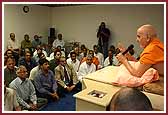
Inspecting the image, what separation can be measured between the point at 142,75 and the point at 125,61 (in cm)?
9

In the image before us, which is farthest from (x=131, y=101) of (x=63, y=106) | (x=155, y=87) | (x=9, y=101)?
Result: (x=63, y=106)

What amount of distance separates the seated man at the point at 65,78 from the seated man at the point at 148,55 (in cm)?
98

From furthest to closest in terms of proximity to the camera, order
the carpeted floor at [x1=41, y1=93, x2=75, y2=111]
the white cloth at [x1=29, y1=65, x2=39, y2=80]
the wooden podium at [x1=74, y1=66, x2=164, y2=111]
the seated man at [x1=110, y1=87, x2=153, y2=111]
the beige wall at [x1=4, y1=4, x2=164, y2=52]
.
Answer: the beige wall at [x1=4, y1=4, x2=164, y2=52] → the white cloth at [x1=29, y1=65, x2=39, y2=80] → the carpeted floor at [x1=41, y1=93, x2=75, y2=111] → the wooden podium at [x1=74, y1=66, x2=164, y2=111] → the seated man at [x1=110, y1=87, x2=153, y2=111]

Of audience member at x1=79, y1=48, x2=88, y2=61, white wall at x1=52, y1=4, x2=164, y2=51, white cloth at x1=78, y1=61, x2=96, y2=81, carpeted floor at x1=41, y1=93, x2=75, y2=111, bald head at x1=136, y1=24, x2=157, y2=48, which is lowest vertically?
carpeted floor at x1=41, y1=93, x2=75, y2=111

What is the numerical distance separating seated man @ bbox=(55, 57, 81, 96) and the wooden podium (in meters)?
0.76

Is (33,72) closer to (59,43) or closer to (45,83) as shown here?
(45,83)

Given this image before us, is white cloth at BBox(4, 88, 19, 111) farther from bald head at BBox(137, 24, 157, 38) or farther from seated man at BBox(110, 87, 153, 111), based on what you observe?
bald head at BBox(137, 24, 157, 38)

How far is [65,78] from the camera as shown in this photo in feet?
6.73

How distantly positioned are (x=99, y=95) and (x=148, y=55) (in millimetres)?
256

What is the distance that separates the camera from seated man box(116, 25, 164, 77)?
2.96ft

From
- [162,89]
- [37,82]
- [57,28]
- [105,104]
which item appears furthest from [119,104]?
[57,28]

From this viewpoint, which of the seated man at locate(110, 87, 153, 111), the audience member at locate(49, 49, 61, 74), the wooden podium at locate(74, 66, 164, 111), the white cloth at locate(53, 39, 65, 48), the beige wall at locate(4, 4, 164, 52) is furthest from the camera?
the white cloth at locate(53, 39, 65, 48)

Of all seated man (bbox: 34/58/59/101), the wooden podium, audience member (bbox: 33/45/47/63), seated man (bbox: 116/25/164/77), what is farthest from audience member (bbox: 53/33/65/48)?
seated man (bbox: 116/25/164/77)

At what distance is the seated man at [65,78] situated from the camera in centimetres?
190
